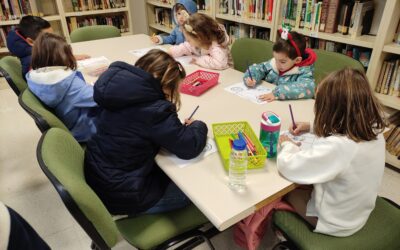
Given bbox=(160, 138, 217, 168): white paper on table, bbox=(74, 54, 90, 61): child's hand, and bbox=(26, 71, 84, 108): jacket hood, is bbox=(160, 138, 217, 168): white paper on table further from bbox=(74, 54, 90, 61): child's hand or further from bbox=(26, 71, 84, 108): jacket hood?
bbox=(74, 54, 90, 61): child's hand

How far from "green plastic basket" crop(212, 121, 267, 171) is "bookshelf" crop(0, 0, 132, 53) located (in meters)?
3.38

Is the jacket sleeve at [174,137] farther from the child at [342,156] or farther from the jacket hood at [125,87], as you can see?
the child at [342,156]

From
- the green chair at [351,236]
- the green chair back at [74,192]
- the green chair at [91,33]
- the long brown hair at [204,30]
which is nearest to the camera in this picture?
the green chair back at [74,192]

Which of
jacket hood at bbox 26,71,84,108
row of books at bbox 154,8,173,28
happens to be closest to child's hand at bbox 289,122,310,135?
jacket hood at bbox 26,71,84,108

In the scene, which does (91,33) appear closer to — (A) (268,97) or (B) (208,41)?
(B) (208,41)

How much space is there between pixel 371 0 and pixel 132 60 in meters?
1.83

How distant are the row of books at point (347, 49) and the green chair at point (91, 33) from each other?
1923 mm

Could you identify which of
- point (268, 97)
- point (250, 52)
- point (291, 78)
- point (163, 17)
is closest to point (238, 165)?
point (268, 97)

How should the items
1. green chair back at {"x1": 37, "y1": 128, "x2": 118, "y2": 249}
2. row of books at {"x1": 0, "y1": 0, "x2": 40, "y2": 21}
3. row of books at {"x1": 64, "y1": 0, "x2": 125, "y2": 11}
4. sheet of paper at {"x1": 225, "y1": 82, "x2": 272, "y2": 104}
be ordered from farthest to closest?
row of books at {"x1": 64, "y1": 0, "x2": 125, "y2": 11} → row of books at {"x1": 0, "y1": 0, "x2": 40, "y2": 21} → sheet of paper at {"x1": 225, "y1": 82, "x2": 272, "y2": 104} → green chair back at {"x1": 37, "y1": 128, "x2": 118, "y2": 249}

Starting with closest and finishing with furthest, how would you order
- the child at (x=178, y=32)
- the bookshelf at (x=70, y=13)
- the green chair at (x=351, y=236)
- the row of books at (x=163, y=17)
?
1. the green chair at (x=351, y=236)
2. the child at (x=178, y=32)
3. the bookshelf at (x=70, y=13)
4. the row of books at (x=163, y=17)

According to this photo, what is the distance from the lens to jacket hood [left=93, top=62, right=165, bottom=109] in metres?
1.05

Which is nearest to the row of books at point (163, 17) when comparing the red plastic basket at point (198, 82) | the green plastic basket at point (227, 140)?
the red plastic basket at point (198, 82)

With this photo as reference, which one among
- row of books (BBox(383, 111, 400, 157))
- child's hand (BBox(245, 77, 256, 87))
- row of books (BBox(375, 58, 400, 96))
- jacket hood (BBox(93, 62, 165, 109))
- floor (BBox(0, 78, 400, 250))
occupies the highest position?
jacket hood (BBox(93, 62, 165, 109))

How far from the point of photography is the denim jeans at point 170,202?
1.21 meters
